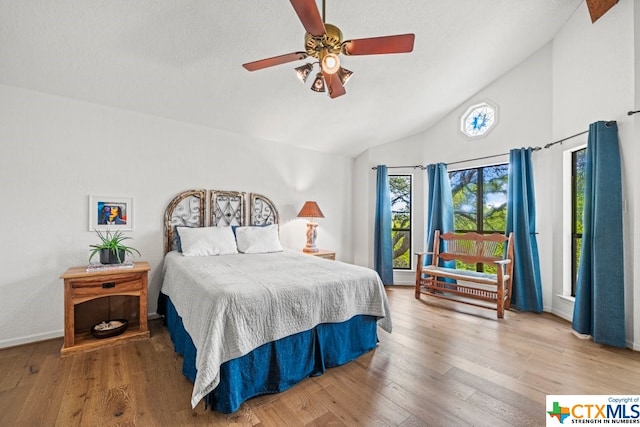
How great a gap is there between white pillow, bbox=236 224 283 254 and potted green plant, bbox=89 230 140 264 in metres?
1.14

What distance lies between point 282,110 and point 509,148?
3.16 m

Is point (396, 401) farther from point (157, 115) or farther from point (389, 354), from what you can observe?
point (157, 115)

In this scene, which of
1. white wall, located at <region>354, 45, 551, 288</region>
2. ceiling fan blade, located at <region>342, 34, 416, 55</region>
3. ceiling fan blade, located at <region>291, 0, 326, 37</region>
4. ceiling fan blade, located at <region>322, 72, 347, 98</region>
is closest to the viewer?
ceiling fan blade, located at <region>291, 0, 326, 37</region>

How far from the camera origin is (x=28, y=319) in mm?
2598

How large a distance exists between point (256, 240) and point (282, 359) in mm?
1839

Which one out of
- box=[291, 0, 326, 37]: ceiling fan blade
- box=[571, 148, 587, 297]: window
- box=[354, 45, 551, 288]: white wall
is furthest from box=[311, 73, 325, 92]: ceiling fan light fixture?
box=[571, 148, 587, 297]: window

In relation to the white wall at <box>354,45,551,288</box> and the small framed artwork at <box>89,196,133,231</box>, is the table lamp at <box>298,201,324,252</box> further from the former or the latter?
the small framed artwork at <box>89,196,133,231</box>

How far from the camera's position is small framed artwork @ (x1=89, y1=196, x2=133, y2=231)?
290 centimetres

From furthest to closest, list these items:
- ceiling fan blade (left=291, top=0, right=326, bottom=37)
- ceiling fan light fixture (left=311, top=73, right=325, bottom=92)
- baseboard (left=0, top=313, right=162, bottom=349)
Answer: baseboard (left=0, top=313, right=162, bottom=349) < ceiling fan light fixture (left=311, top=73, right=325, bottom=92) < ceiling fan blade (left=291, top=0, right=326, bottom=37)

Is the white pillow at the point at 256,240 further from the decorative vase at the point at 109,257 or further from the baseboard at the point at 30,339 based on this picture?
the baseboard at the point at 30,339

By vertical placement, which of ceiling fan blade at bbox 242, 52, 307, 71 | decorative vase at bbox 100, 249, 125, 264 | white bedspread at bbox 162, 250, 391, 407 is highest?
ceiling fan blade at bbox 242, 52, 307, 71

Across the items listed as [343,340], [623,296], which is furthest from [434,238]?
[343,340]

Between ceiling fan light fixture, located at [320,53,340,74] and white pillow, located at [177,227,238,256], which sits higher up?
ceiling fan light fixture, located at [320,53,340,74]

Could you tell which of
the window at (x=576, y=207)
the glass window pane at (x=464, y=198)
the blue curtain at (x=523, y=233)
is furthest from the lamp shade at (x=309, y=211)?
the window at (x=576, y=207)
